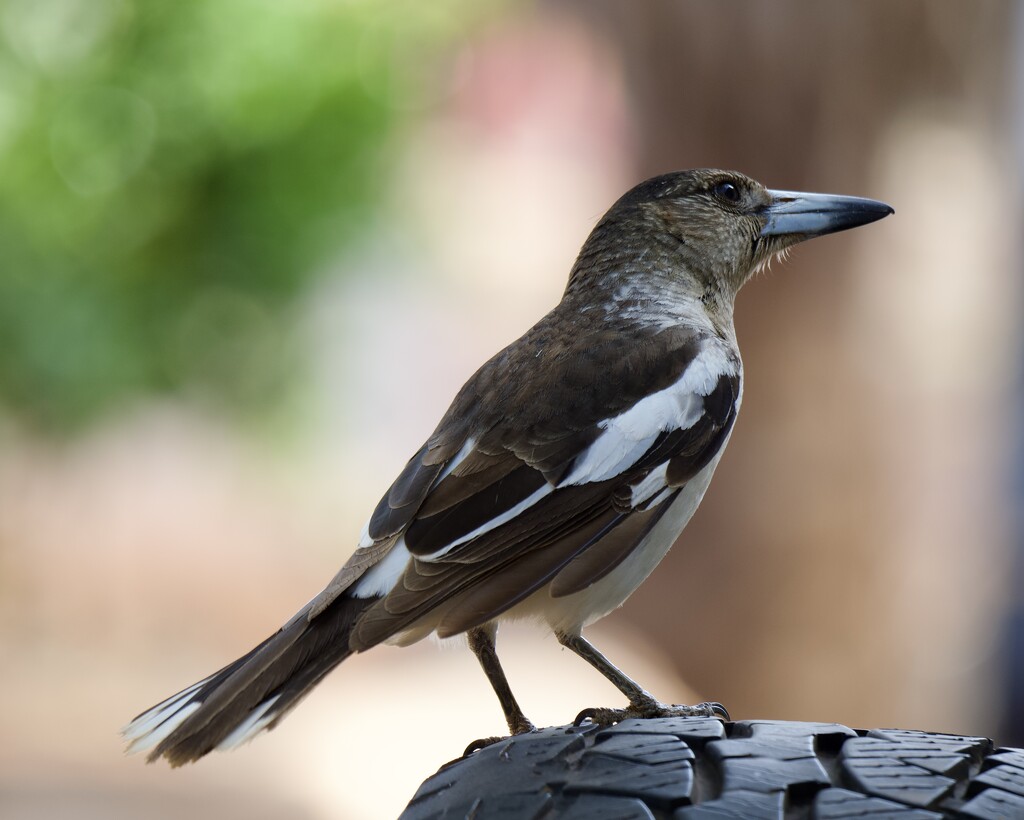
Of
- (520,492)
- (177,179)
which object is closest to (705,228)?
(520,492)

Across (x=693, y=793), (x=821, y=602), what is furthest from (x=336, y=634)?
(x=821, y=602)

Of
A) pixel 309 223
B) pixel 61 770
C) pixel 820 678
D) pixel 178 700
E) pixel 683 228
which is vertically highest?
pixel 309 223

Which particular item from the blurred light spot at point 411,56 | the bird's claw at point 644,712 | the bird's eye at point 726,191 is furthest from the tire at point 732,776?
the blurred light spot at point 411,56

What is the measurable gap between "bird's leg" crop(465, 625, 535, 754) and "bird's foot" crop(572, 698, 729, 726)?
20 centimetres

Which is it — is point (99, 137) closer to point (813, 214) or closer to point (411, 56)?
point (411, 56)

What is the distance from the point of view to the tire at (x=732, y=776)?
61.2 inches

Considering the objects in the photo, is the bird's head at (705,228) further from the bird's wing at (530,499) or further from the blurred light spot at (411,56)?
the blurred light spot at (411,56)

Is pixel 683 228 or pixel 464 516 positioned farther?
pixel 683 228

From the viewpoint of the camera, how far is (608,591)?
7.75ft

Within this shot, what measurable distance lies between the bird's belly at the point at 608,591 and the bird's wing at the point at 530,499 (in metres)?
0.05

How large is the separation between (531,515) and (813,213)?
1.34 m

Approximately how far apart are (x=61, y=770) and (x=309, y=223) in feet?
11.6

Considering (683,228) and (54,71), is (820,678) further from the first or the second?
(54,71)

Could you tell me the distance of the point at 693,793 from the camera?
159cm
